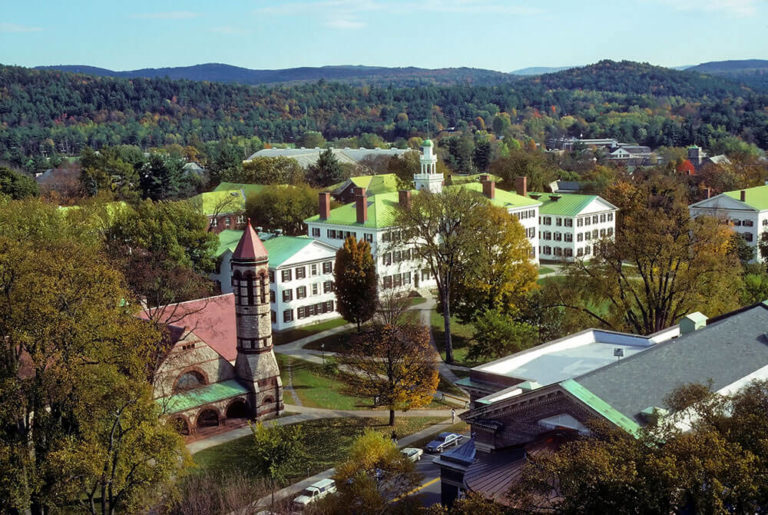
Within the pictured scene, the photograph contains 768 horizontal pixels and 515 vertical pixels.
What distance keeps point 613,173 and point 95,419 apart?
10048cm

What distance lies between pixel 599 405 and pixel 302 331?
122ft

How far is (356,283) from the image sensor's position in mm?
57219

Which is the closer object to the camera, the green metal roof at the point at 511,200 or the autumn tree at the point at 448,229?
the autumn tree at the point at 448,229

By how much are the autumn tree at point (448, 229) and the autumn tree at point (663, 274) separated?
23.6 ft

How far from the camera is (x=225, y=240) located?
2704 inches

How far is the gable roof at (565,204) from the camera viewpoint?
83.9 meters

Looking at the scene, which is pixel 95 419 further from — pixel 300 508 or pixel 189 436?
pixel 189 436

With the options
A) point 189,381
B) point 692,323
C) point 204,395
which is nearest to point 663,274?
point 692,323

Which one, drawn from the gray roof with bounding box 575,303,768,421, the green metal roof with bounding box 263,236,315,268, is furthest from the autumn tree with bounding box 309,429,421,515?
the green metal roof with bounding box 263,236,315,268

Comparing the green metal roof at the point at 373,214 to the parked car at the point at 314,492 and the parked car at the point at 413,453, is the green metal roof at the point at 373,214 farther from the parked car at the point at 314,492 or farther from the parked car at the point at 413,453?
the parked car at the point at 314,492

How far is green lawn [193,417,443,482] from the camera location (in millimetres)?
37406

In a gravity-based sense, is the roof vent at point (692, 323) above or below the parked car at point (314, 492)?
above

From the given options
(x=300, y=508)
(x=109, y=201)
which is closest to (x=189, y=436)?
(x=300, y=508)

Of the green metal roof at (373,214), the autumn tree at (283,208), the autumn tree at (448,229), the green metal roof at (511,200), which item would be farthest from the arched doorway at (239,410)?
the green metal roof at (511,200)
